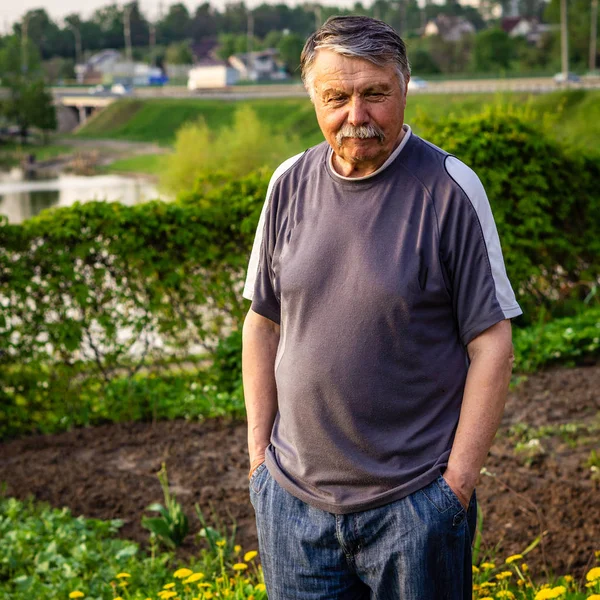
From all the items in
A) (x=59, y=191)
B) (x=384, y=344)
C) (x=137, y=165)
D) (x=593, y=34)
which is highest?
(x=593, y=34)

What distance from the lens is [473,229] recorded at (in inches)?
79.7

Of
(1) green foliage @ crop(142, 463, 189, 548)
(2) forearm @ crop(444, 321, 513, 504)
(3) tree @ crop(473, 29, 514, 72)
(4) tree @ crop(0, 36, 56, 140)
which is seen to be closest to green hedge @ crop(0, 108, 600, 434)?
(1) green foliage @ crop(142, 463, 189, 548)

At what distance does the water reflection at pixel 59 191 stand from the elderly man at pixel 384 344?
1356 inches

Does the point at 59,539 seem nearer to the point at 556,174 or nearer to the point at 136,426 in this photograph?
the point at 136,426

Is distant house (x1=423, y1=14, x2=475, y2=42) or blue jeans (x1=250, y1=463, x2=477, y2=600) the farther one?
distant house (x1=423, y1=14, x2=475, y2=42)

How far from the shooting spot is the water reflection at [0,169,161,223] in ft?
130

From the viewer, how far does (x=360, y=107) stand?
2064 mm

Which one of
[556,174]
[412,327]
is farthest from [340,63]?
[556,174]

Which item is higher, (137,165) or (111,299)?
(111,299)

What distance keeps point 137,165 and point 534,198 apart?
54261 millimetres

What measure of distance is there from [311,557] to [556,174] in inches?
273

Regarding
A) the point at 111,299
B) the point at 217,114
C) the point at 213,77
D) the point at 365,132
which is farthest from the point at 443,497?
the point at 213,77

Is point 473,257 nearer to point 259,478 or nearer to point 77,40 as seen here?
point 259,478

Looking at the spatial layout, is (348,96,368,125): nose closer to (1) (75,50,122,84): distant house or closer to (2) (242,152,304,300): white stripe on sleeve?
(2) (242,152,304,300): white stripe on sleeve
